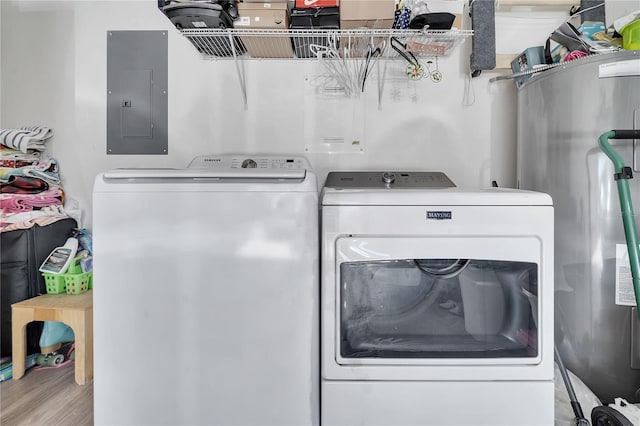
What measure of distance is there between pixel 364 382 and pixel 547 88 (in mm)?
1376

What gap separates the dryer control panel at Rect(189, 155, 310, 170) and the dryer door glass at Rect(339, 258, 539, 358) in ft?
2.57

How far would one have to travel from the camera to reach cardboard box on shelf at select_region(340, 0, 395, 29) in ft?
4.64

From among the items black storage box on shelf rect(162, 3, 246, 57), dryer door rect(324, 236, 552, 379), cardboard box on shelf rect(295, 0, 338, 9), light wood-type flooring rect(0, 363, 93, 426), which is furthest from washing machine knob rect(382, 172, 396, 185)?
light wood-type flooring rect(0, 363, 93, 426)

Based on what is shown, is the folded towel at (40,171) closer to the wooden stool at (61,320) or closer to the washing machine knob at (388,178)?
the wooden stool at (61,320)

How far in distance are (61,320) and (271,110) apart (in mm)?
1403

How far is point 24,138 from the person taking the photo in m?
1.83

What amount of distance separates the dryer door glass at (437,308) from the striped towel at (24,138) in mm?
1844

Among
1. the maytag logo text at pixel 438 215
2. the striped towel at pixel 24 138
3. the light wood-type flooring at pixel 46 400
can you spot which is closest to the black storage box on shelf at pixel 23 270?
the light wood-type flooring at pixel 46 400

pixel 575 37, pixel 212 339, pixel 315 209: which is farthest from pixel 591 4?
pixel 212 339

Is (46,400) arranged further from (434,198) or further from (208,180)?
(434,198)

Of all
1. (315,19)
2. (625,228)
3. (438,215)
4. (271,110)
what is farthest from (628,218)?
(271,110)

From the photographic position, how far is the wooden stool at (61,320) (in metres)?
1.53

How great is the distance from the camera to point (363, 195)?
1149 millimetres

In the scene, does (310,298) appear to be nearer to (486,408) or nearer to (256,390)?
(256,390)
